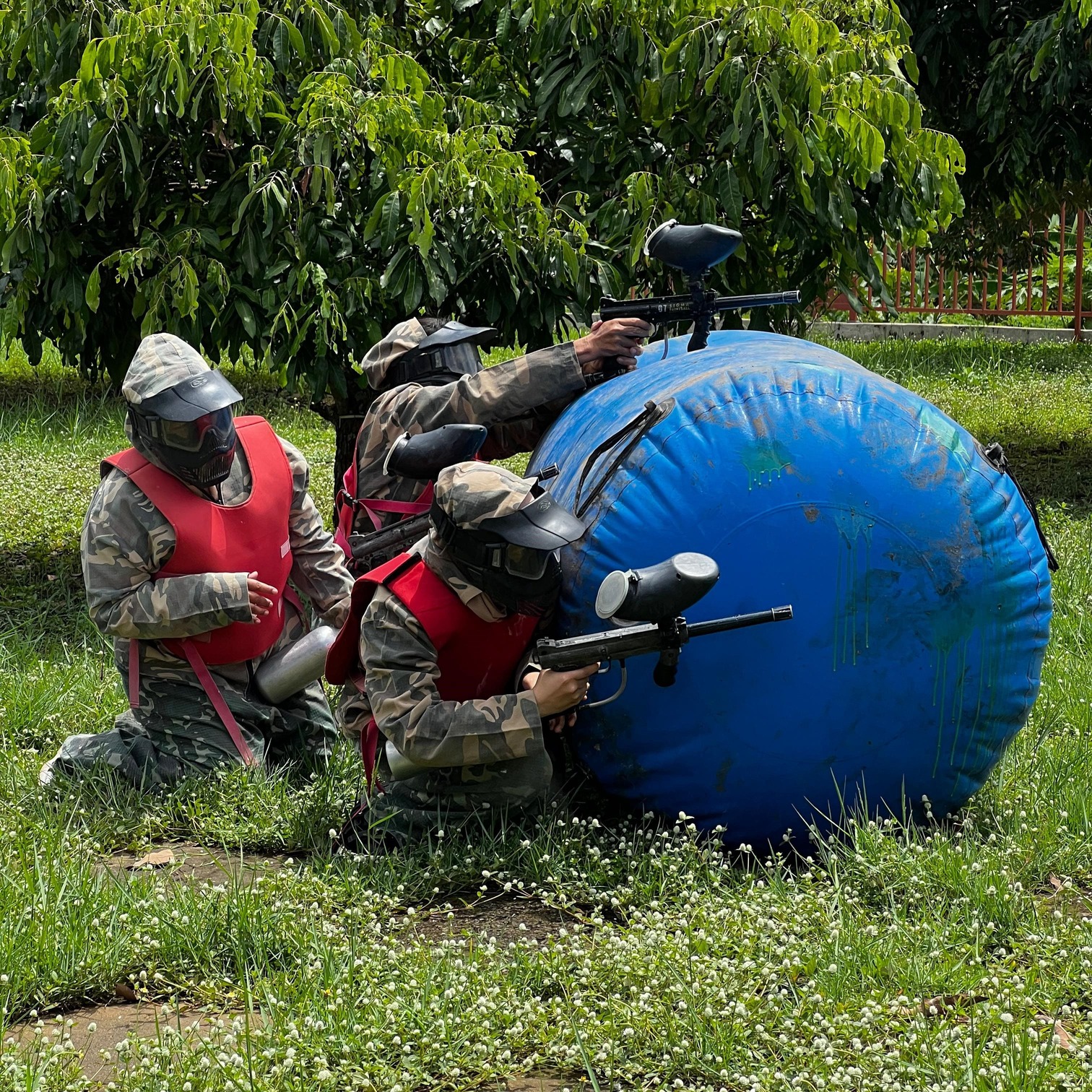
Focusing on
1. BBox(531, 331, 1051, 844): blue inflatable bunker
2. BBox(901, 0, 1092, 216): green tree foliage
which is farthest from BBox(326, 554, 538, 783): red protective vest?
BBox(901, 0, 1092, 216): green tree foliage

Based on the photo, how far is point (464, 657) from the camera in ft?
13.6

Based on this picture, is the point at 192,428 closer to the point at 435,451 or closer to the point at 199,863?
the point at 435,451

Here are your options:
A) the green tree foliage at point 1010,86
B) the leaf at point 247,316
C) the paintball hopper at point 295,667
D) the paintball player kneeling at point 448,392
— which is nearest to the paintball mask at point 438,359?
the paintball player kneeling at point 448,392

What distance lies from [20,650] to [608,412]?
136 inches

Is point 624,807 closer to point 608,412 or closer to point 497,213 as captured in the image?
point 608,412

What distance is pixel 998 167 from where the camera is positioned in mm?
9578

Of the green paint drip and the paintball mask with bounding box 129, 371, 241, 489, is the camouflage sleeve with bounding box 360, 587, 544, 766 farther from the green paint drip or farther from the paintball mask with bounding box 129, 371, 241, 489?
the paintball mask with bounding box 129, 371, 241, 489

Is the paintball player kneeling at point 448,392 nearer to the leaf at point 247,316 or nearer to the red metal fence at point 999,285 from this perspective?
the leaf at point 247,316

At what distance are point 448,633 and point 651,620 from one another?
27.1 inches

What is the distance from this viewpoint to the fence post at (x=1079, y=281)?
16328 millimetres

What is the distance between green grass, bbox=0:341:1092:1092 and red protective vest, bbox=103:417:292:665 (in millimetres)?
505

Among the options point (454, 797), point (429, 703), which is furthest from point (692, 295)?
point (454, 797)

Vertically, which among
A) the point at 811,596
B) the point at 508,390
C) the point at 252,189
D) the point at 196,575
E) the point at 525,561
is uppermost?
the point at 252,189

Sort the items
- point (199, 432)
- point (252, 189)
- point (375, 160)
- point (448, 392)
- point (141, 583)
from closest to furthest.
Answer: point (199, 432), point (141, 583), point (448, 392), point (252, 189), point (375, 160)
